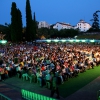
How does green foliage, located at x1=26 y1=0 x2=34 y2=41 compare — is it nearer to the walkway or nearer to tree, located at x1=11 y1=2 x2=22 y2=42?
tree, located at x1=11 y1=2 x2=22 y2=42

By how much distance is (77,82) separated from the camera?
47.7ft

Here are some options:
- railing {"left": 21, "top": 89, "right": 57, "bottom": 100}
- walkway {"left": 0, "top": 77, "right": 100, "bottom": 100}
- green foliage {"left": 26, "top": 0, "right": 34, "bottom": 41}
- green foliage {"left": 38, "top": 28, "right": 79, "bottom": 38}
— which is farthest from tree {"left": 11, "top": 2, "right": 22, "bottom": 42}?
railing {"left": 21, "top": 89, "right": 57, "bottom": 100}

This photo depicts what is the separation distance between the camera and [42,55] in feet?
Answer: 74.1

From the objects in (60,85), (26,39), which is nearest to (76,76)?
(60,85)

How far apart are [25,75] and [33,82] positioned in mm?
1056

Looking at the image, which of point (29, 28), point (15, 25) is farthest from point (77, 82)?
point (29, 28)

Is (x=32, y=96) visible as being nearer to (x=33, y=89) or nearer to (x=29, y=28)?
(x=33, y=89)

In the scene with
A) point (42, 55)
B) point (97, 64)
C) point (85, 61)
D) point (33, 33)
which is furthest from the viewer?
point (33, 33)

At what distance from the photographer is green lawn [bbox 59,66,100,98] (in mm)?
12394

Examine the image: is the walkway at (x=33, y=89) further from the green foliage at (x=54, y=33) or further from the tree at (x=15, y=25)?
the green foliage at (x=54, y=33)

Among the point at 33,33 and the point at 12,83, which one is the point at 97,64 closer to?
the point at 12,83

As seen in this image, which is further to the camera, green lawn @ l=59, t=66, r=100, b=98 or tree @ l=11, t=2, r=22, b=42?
tree @ l=11, t=2, r=22, b=42

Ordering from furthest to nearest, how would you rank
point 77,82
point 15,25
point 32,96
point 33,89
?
1. point 15,25
2. point 77,82
3. point 33,89
4. point 32,96

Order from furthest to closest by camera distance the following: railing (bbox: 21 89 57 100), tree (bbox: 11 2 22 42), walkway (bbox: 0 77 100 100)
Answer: tree (bbox: 11 2 22 42), walkway (bbox: 0 77 100 100), railing (bbox: 21 89 57 100)
